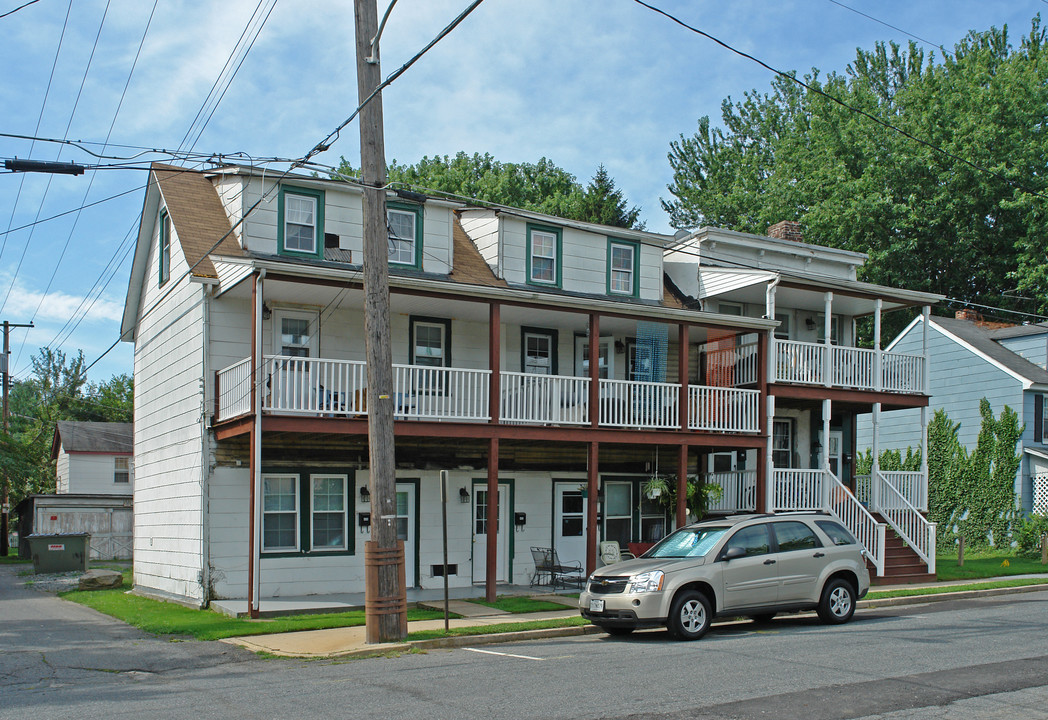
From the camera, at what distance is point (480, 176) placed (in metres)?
47.5

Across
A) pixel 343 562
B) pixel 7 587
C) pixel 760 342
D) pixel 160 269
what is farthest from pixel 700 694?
pixel 7 587

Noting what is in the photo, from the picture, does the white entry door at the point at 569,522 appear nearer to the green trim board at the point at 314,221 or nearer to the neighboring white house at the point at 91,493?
the green trim board at the point at 314,221

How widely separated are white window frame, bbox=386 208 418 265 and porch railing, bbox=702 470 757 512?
28.2 ft

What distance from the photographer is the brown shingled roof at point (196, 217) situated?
19281mm

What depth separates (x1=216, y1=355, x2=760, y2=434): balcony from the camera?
17109 mm

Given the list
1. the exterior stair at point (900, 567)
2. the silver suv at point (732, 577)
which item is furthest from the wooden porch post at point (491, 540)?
the exterior stair at point (900, 567)

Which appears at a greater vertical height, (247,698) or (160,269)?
(160,269)

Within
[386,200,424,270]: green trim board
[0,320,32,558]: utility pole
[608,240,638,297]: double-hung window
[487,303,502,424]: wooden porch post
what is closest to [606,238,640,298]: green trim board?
[608,240,638,297]: double-hung window

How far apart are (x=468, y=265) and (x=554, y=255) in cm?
213

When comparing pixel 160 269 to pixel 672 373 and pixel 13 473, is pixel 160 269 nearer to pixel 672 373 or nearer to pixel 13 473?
pixel 672 373

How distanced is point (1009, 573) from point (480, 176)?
102ft

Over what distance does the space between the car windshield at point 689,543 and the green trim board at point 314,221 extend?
9611 mm

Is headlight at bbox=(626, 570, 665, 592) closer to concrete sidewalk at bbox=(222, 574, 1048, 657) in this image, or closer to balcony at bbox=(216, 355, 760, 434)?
concrete sidewalk at bbox=(222, 574, 1048, 657)

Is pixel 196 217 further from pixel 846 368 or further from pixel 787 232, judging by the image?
pixel 787 232
